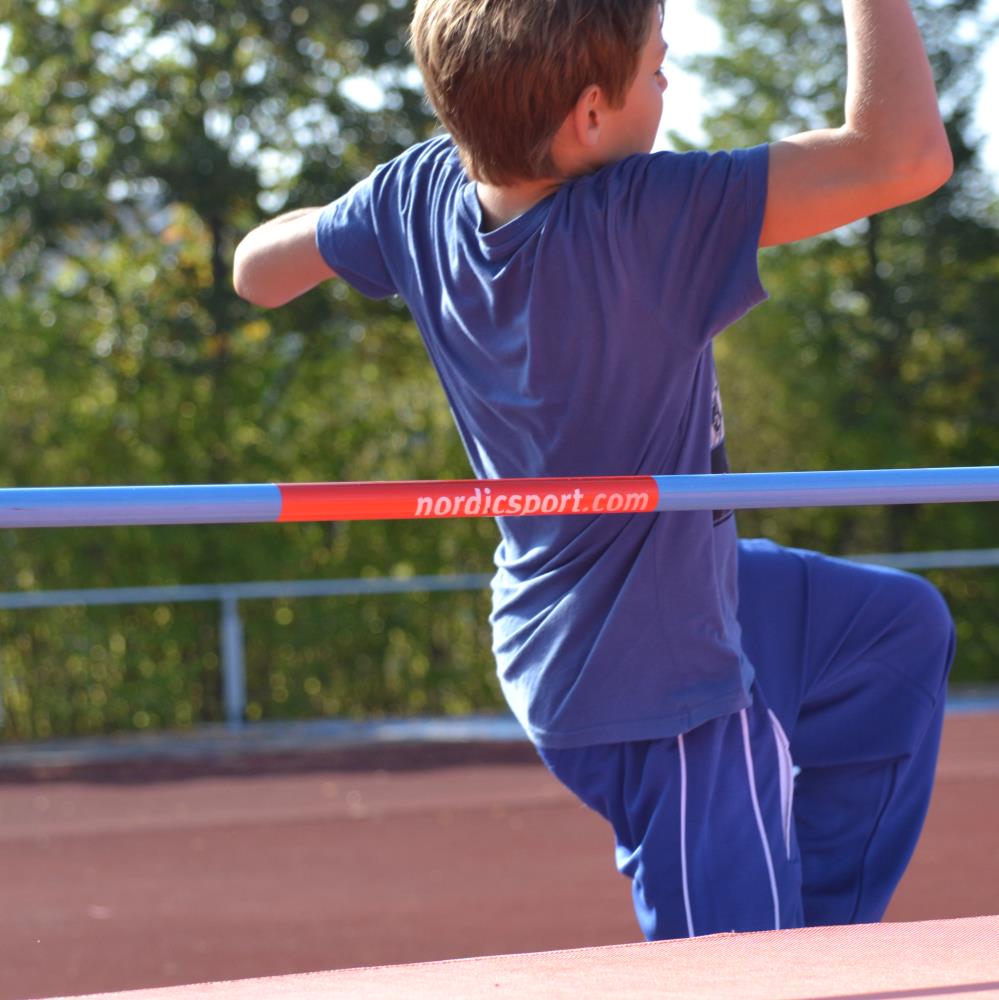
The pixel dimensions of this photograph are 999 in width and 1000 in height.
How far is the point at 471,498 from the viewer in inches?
71.9

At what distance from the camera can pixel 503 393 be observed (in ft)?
6.38

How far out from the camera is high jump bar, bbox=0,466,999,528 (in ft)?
5.66

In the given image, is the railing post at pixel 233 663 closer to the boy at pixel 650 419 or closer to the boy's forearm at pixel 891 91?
the boy at pixel 650 419

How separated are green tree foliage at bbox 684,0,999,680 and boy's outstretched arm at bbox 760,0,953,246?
9440 mm

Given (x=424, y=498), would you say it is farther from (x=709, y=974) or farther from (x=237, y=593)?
(x=237, y=593)

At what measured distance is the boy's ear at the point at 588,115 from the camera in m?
1.79

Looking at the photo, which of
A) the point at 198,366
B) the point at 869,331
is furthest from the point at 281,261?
the point at 869,331

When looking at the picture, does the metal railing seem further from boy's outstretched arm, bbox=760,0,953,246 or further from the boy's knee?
boy's outstretched arm, bbox=760,0,953,246

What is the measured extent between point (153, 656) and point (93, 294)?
2.76 meters

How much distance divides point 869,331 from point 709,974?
10703mm

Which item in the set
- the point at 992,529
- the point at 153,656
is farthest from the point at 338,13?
the point at 992,529

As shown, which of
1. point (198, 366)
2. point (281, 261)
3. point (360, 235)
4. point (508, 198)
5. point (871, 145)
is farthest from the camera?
point (198, 366)

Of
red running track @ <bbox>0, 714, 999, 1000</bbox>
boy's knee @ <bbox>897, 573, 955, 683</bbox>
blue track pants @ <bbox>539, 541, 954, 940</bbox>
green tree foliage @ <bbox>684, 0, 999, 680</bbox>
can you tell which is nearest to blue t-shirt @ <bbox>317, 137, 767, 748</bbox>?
blue track pants @ <bbox>539, 541, 954, 940</bbox>

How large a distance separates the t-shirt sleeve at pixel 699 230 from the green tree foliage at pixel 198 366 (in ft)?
27.6
